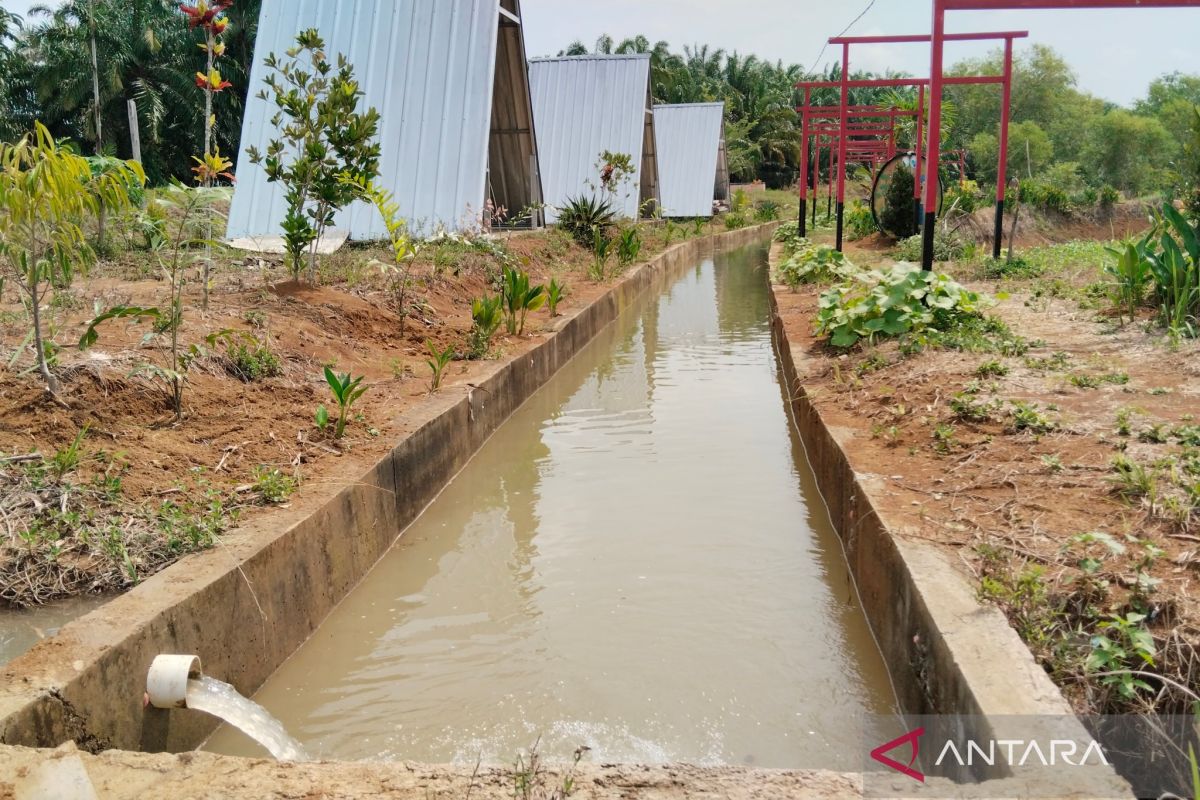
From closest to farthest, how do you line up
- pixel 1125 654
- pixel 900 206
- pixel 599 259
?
pixel 1125 654, pixel 599 259, pixel 900 206

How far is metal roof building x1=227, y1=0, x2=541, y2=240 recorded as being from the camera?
1225cm

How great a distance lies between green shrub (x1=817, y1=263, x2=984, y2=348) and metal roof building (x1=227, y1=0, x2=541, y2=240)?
5.73 metres

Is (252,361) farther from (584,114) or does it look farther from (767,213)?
(767,213)

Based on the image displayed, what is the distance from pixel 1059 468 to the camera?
4152mm

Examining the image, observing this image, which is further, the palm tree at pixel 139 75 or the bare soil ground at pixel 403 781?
the palm tree at pixel 139 75

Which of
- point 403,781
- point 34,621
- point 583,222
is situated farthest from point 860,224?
point 403,781

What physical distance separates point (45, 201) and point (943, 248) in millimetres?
12056

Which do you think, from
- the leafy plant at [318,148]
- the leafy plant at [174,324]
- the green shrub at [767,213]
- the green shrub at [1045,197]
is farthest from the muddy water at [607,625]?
the green shrub at [767,213]

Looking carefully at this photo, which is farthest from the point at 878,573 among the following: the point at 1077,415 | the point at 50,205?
the point at 50,205

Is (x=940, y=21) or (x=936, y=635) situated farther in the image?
(x=940, y=21)

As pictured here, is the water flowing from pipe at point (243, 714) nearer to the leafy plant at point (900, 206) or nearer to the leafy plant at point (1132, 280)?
the leafy plant at point (1132, 280)

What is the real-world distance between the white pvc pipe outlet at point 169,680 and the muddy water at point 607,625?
0.38 m

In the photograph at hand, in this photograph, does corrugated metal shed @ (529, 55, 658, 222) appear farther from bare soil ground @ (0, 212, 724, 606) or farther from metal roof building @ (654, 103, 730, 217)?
bare soil ground @ (0, 212, 724, 606)

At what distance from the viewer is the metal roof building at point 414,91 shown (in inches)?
482
